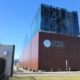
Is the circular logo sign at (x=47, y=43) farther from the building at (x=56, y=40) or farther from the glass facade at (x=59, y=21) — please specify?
the glass facade at (x=59, y=21)

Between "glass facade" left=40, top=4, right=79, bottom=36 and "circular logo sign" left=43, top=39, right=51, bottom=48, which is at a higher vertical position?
"glass facade" left=40, top=4, right=79, bottom=36

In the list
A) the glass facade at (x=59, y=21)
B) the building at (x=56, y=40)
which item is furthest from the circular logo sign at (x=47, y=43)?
the glass facade at (x=59, y=21)

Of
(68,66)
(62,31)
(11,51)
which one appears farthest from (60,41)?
(11,51)

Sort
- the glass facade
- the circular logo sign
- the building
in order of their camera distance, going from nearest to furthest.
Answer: the building < the circular logo sign < the glass facade

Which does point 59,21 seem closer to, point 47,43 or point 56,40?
point 56,40

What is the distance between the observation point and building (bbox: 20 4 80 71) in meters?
48.4

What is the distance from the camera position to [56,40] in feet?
165

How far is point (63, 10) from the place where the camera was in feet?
181

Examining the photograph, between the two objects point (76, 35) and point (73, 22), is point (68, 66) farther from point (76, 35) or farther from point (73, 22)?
point (73, 22)

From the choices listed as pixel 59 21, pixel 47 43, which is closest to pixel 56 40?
pixel 47 43

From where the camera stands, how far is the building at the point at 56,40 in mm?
48438

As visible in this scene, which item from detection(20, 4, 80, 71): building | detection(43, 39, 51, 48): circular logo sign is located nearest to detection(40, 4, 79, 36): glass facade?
detection(20, 4, 80, 71): building

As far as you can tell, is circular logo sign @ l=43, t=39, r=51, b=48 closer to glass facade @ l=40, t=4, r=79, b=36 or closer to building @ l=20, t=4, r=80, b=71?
building @ l=20, t=4, r=80, b=71

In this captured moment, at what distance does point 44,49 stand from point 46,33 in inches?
168
